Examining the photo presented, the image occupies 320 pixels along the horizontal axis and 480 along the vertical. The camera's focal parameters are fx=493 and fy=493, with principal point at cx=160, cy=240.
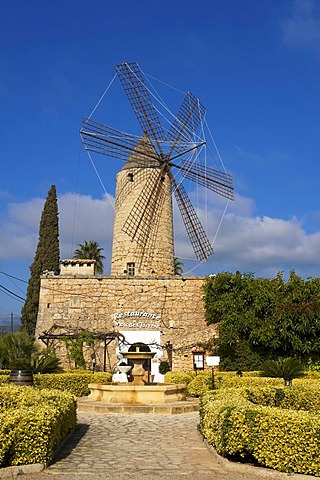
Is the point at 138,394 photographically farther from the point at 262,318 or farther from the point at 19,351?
the point at 262,318

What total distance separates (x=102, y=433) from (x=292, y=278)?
15260mm

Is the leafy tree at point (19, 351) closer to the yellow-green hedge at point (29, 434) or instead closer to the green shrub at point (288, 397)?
the green shrub at point (288, 397)

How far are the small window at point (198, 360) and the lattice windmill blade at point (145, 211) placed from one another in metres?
6.06

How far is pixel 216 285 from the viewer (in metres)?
23.1

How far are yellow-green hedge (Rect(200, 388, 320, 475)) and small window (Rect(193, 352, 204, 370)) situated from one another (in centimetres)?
1589

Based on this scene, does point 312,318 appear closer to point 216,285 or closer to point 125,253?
point 216,285

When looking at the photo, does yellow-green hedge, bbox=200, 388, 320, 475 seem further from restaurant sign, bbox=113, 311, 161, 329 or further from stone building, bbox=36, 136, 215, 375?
restaurant sign, bbox=113, 311, 161, 329

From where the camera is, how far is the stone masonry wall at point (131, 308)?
23.1 m

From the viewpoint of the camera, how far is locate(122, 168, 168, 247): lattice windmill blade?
24969mm

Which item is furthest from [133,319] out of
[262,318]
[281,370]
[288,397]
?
[288,397]

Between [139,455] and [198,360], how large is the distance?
1614cm

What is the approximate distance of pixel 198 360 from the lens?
22.9m

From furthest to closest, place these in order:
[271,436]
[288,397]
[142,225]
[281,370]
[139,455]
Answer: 1. [142,225]
2. [281,370]
3. [288,397]
4. [139,455]
5. [271,436]

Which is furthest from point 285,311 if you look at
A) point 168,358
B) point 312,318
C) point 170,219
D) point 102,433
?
point 102,433
